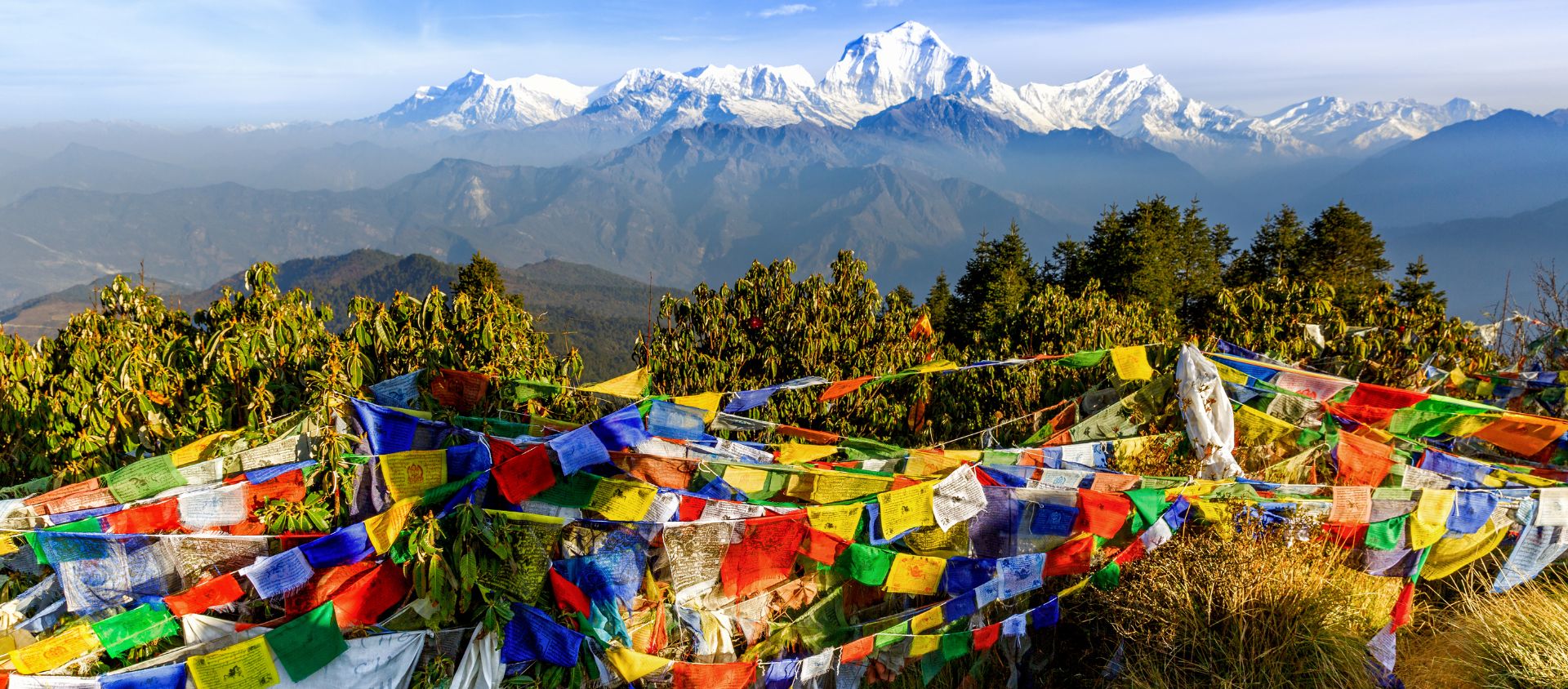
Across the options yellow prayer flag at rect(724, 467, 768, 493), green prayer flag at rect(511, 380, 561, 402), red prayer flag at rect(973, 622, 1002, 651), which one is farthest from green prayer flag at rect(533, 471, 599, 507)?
red prayer flag at rect(973, 622, 1002, 651)

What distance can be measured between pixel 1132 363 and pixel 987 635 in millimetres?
4434

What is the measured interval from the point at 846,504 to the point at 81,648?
509 cm

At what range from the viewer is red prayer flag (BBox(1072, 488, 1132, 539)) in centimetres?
634

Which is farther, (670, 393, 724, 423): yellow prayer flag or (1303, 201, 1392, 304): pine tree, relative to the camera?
(1303, 201, 1392, 304): pine tree

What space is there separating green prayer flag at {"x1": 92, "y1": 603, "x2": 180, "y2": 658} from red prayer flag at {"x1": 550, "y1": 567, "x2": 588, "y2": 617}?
95.3 inches

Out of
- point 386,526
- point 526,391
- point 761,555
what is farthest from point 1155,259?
point 386,526

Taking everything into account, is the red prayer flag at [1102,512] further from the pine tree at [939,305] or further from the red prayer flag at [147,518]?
the pine tree at [939,305]

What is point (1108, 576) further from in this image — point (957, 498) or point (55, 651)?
point (55, 651)

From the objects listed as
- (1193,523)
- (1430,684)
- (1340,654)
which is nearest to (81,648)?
(1193,523)

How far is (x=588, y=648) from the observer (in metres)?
6.07

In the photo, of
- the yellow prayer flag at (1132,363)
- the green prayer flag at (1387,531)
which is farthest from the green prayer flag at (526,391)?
the green prayer flag at (1387,531)

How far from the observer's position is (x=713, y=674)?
6.00m

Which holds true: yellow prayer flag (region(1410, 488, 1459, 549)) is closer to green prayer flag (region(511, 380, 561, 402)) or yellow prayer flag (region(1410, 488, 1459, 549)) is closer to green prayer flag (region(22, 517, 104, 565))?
green prayer flag (region(511, 380, 561, 402))

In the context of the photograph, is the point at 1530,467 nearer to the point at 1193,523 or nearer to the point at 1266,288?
the point at 1193,523
